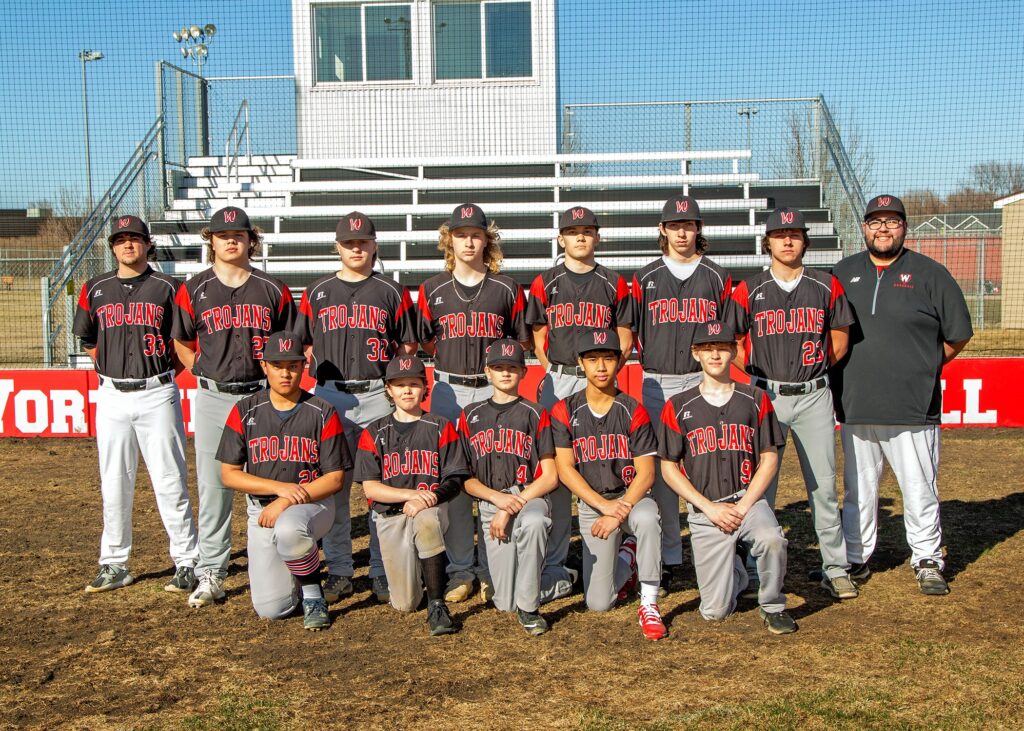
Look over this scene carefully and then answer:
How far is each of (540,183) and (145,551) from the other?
9338mm

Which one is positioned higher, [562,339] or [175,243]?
[175,243]

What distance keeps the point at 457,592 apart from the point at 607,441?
1184 millimetres

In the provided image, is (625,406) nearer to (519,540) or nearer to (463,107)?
(519,540)

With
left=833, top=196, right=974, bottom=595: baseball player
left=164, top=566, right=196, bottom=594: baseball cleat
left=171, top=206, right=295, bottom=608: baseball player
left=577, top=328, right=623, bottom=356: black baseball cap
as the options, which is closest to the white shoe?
left=171, top=206, right=295, bottom=608: baseball player

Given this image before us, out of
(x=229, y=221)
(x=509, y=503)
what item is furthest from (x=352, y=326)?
(x=509, y=503)

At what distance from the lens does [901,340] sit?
5406mm

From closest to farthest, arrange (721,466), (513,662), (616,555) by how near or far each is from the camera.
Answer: (513,662)
(721,466)
(616,555)

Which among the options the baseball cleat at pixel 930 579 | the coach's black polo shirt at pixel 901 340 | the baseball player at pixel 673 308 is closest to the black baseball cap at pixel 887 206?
the coach's black polo shirt at pixel 901 340

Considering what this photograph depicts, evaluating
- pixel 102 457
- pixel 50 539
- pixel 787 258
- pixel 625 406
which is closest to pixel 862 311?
pixel 787 258

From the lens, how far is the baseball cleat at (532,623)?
472 cm

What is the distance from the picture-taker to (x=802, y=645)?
4480 millimetres

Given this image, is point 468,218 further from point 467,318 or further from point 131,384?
point 131,384

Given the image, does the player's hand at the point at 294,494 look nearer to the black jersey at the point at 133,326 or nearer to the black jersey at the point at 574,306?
the black jersey at the point at 133,326

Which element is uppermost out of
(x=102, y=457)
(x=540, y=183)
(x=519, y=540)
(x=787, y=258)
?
(x=540, y=183)
